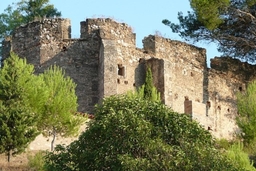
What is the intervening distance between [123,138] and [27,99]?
6.88m

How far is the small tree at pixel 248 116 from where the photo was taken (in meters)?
33.0

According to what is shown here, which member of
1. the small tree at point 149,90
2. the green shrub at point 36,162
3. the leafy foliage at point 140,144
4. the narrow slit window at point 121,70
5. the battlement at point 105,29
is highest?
the battlement at point 105,29

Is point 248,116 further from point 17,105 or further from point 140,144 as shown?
point 140,144

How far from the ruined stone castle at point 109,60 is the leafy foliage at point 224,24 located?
186cm

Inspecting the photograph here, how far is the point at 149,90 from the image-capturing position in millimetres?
33875

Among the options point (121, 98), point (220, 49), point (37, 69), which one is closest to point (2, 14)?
point (37, 69)

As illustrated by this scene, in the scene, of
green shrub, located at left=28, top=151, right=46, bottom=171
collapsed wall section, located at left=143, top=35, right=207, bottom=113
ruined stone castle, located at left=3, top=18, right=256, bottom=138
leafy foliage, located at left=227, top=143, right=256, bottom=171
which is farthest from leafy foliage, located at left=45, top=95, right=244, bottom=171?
collapsed wall section, located at left=143, top=35, right=207, bottom=113

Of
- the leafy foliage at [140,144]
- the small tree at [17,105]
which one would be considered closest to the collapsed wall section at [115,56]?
the small tree at [17,105]

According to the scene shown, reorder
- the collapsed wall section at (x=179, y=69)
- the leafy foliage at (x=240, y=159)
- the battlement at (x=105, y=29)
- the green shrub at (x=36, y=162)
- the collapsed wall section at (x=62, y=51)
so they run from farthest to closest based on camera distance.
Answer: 1. the collapsed wall section at (x=179, y=69)
2. the battlement at (x=105, y=29)
3. the collapsed wall section at (x=62, y=51)
4. the green shrub at (x=36, y=162)
5. the leafy foliage at (x=240, y=159)

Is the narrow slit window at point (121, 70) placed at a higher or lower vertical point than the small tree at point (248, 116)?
higher

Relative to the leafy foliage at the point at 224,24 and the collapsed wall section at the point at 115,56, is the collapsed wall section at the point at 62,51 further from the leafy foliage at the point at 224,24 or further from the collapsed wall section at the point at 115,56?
the leafy foliage at the point at 224,24

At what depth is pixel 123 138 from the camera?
2284 centimetres

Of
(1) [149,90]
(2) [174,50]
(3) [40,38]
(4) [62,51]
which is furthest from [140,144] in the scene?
(2) [174,50]

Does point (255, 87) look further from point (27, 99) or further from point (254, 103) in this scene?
point (27, 99)
